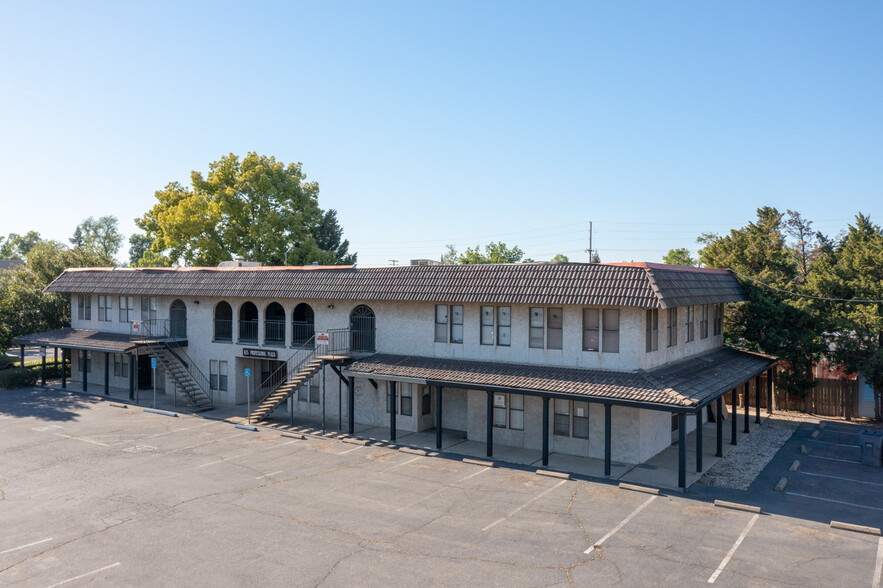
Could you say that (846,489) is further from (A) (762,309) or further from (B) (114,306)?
(B) (114,306)

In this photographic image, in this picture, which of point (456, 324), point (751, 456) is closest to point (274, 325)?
point (456, 324)

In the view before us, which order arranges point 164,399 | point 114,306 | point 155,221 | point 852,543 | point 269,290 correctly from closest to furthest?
point 852,543, point 269,290, point 164,399, point 114,306, point 155,221

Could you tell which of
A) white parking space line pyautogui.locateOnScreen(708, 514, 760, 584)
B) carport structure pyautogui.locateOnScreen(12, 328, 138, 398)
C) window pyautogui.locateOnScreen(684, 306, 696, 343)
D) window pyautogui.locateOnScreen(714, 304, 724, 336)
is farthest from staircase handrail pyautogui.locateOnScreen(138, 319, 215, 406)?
white parking space line pyautogui.locateOnScreen(708, 514, 760, 584)

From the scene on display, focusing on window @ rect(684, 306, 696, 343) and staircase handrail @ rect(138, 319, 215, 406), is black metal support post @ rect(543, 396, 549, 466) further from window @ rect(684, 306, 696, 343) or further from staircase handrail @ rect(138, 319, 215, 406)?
staircase handrail @ rect(138, 319, 215, 406)

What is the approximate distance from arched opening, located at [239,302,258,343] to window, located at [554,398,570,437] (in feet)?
50.1

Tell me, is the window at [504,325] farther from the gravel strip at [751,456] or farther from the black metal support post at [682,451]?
the gravel strip at [751,456]

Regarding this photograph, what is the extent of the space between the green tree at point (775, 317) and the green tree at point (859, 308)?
2.51 feet

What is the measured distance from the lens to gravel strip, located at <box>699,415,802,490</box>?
59.7 ft

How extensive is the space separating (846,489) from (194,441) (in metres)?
21.2

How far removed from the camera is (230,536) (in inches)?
539

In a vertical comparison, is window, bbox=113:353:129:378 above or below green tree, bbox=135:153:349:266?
below

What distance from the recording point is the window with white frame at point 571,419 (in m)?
20.5

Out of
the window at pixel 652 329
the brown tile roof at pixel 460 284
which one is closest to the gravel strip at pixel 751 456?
the window at pixel 652 329

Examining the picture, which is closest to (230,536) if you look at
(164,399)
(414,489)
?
(414,489)
